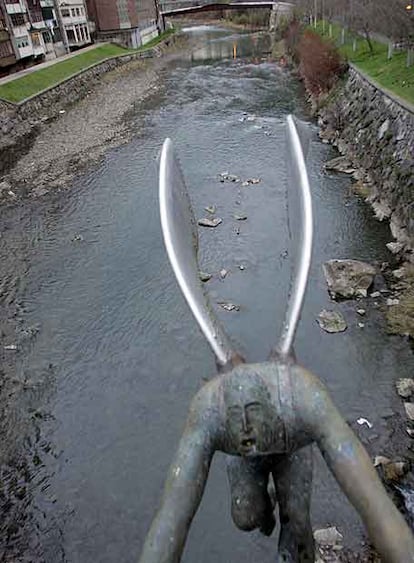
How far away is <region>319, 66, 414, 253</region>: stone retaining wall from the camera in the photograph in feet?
56.3

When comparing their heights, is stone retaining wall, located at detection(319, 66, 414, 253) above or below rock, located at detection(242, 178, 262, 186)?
above

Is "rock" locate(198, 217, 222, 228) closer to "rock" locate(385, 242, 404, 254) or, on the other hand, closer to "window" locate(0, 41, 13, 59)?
"rock" locate(385, 242, 404, 254)

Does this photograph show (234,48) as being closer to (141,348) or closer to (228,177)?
(228,177)

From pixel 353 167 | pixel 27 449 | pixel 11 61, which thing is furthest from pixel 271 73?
pixel 27 449

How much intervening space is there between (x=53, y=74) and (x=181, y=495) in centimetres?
4457

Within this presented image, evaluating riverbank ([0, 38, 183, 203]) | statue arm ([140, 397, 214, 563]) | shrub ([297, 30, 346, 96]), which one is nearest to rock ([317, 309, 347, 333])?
statue arm ([140, 397, 214, 563])

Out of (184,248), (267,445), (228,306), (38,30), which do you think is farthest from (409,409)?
(38,30)

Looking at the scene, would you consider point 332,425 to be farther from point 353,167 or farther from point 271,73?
point 271,73

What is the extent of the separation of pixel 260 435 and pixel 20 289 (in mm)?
15149

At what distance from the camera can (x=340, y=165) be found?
22.9 m

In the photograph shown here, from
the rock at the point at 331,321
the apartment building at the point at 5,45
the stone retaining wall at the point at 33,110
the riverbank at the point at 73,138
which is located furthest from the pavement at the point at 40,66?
the rock at the point at 331,321

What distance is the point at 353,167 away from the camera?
2259cm

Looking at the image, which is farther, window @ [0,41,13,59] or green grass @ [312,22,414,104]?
window @ [0,41,13,59]

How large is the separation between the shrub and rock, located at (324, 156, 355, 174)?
10145 millimetres
